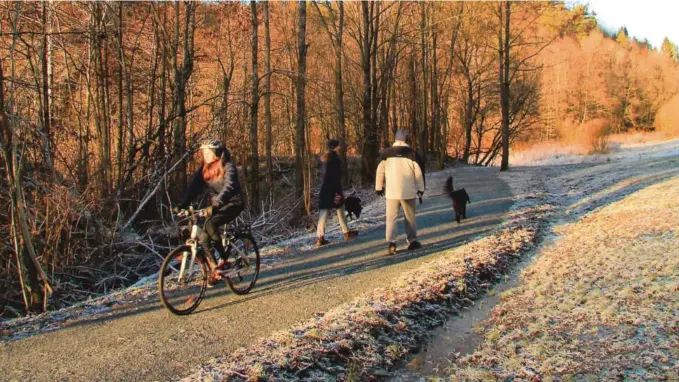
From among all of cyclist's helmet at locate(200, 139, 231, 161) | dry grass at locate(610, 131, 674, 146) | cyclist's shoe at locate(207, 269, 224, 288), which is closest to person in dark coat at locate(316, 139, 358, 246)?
cyclist's helmet at locate(200, 139, 231, 161)

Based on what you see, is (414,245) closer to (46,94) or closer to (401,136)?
(401,136)

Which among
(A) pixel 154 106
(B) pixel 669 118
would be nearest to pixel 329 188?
(A) pixel 154 106

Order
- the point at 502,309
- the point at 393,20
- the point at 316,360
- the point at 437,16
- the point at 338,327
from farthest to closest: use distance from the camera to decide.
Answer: the point at 437,16, the point at 393,20, the point at 502,309, the point at 338,327, the point at 316,360

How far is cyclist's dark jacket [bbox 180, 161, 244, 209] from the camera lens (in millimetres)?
5871

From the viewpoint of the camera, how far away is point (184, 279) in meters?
5.85

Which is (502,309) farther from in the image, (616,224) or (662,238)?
(616,224)

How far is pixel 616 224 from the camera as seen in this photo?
9.69 meters

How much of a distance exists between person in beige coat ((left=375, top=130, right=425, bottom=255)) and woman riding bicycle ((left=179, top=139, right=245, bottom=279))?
9.12 feet

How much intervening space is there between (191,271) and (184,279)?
119mm

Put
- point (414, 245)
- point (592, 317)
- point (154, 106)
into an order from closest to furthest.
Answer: point (592, 317) → point (414, 245) → point (154, 106)

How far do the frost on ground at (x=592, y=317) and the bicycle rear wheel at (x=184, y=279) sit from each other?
120 inches

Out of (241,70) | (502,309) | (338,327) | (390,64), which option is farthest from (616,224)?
(241,70)

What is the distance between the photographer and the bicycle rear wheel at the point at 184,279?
5652 millimetres

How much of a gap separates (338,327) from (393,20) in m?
26.6
